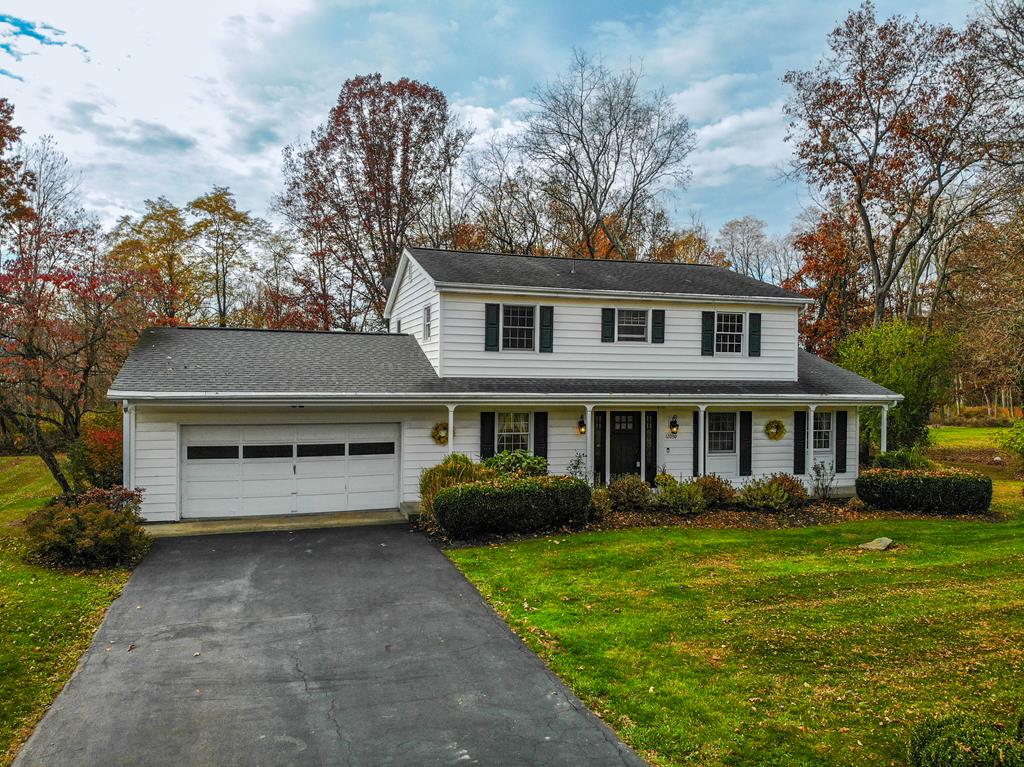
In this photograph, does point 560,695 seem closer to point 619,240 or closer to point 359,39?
point 359,39

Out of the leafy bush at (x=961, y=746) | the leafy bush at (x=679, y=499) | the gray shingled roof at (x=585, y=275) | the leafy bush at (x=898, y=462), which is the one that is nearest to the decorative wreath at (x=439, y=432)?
the gray shingled roof at (x=585, y=275)

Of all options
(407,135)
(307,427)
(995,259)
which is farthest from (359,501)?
(995,259)

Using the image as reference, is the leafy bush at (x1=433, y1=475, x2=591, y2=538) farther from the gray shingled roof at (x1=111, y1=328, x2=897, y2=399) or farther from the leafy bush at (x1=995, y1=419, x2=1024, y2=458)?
the leafy bush at (x1=995, y1=419, x2=1024, y2=458)

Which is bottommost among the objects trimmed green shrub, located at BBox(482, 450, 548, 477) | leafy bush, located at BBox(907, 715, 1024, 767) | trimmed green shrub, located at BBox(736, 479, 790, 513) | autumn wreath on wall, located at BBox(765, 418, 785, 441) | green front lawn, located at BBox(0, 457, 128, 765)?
green front lawn, located at BBox(0, 457, 128, 765)

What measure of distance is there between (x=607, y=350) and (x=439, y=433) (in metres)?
4.90

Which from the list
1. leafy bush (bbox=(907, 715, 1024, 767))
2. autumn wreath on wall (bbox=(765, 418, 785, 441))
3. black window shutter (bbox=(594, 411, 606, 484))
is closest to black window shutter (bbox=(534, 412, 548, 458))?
black window shutter (bbox=(594, 411, 606, 484))

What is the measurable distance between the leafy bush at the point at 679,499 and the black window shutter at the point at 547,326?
4418 millimetres

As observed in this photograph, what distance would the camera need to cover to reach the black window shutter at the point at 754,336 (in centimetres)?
1714

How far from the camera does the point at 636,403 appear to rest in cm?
1520

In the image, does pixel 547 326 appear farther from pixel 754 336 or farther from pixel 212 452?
pixel 212 452

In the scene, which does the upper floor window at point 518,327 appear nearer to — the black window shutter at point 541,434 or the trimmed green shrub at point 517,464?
the black window shutter at point 541,434

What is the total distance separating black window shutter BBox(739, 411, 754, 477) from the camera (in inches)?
651

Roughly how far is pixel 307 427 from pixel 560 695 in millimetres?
9529

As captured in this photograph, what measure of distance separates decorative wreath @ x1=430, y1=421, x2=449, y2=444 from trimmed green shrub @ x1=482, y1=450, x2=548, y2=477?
125cm
